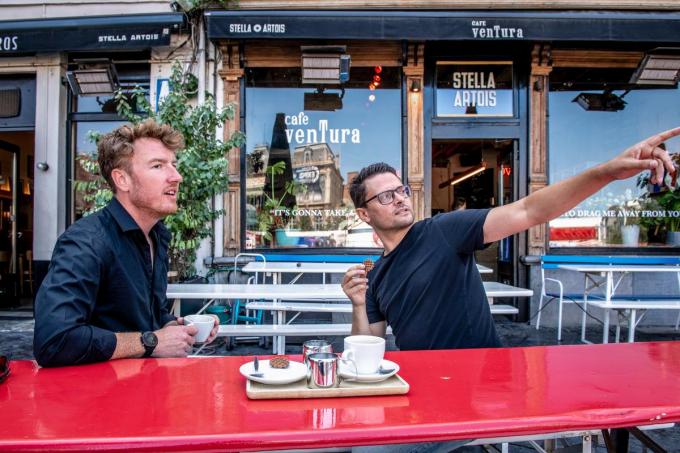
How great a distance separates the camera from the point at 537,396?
123 cm

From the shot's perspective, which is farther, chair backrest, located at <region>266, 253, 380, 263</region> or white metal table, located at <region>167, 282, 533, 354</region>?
chair backrest, located at <region>266, 253, 380, 263</region>

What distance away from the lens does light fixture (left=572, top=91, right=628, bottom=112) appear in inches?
270

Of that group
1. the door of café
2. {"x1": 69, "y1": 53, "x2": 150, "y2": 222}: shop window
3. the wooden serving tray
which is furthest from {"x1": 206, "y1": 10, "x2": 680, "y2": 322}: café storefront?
the wooden serving tray

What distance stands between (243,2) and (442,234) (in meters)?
6.04

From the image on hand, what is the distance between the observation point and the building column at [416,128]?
666cm

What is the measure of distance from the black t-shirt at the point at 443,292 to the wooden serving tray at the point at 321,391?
68cm

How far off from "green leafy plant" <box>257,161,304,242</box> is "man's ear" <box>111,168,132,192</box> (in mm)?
4845

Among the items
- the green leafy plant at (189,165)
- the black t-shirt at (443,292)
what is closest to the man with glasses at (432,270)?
the black t-shirt at (443,292)

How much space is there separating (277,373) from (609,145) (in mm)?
7161

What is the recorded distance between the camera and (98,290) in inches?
66.2

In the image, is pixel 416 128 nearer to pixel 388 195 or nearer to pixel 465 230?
pixel 388 195

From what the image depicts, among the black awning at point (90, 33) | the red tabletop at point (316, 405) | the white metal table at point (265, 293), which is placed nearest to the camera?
the red tabletop at point (316, 405)

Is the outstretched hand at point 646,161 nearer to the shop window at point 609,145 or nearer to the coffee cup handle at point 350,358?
the coffee cup handle at point 350,358

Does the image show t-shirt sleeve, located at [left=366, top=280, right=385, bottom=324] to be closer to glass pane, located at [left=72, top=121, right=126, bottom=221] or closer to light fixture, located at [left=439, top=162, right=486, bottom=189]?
glass pane, located at [left=72, top=121, right=126, bottom=221]
